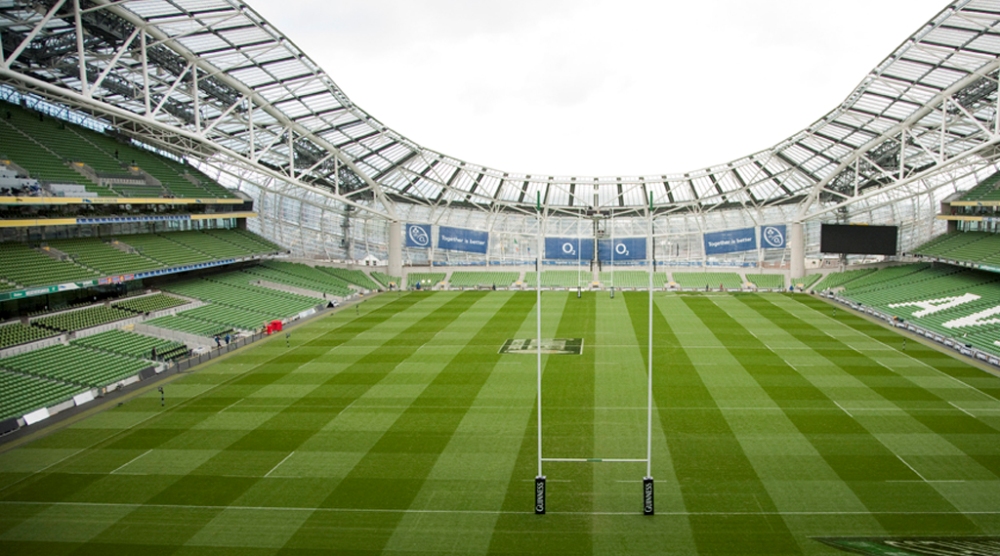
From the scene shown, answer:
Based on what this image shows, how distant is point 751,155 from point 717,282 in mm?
12635

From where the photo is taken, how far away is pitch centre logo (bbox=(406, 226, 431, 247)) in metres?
56.4

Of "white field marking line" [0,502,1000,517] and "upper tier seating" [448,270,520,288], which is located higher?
"upper tier seating" [448,270,520,288]

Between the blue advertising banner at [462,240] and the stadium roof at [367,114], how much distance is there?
3.04m

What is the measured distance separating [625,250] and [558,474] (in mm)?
44149

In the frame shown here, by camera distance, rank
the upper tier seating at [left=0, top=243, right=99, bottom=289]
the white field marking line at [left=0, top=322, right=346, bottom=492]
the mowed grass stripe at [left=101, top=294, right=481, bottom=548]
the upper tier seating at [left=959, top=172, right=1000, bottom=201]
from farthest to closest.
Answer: the upper tier seating at [left=959, top=172, right=1000, bottom=201] → the upper tier seating at [left=0, top=243, right=99, bottom=289] → the white field marking line at [left=0, top=322, right=346, bottom=492] → the mowed grass stripe at [left=101, top=294, right=481, bottom=548]

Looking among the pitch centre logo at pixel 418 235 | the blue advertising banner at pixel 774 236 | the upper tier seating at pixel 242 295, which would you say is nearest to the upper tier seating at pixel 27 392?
the upper tier seating at pixel 242 295

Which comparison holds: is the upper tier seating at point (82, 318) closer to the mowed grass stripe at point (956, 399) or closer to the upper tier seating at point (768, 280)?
the mowed grass stripe at point (956, 399)

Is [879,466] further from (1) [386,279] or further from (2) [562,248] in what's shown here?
(1) [386,279]

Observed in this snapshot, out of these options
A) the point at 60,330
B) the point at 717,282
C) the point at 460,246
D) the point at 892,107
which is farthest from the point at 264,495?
the point at 717,282

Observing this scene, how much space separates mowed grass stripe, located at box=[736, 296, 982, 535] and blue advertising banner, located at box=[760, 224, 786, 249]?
103 feet

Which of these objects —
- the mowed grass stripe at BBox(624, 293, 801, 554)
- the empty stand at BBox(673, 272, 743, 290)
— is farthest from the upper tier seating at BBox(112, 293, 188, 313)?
the empty stand at BBox(673, 272, 743, 290)

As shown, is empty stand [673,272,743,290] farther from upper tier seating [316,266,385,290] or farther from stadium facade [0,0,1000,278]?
upper tier seating [316,266,385,290]

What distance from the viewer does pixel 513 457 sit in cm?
1728

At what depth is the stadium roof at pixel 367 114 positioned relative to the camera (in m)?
27.4
